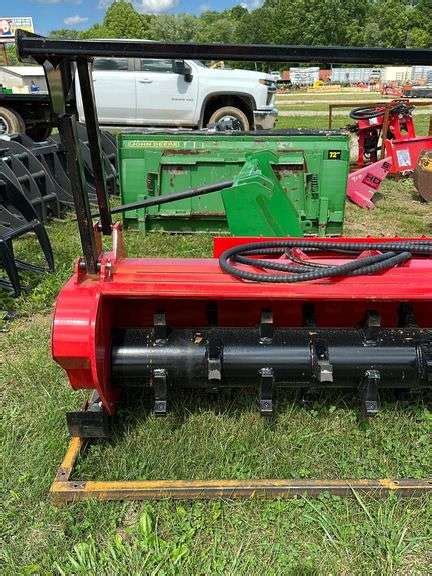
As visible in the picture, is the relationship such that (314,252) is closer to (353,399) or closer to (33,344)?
(353,399)

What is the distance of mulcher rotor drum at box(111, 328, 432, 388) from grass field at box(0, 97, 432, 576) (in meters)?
0.37

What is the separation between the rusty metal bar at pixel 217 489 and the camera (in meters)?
2.20

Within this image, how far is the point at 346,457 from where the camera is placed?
247 cm

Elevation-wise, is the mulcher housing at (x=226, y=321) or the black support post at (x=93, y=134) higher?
the black support post at (x=93, y=134)

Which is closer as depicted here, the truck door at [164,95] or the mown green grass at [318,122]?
the truck door at [164,95]

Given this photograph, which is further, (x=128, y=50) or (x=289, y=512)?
(x=289, y=512)

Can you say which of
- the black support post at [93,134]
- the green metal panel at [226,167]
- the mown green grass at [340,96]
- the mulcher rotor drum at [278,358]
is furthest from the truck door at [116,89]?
the mown green grass at [340,96]

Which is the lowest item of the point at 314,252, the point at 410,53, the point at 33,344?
the point at 33,344

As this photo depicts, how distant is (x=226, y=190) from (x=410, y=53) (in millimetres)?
1441

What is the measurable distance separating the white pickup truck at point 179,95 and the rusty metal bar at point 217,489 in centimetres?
876

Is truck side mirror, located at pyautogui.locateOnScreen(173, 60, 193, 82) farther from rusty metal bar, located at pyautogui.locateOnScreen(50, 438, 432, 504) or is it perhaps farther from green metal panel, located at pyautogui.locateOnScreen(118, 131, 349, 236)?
rusty metal bar, located at pyautogui.locateOnScreen(50, 438, 432, 504)

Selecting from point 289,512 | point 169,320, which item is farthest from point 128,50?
point 289,512

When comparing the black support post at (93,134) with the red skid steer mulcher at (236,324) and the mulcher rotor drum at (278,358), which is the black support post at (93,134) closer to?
the red skid steer mulcher at (236,324)

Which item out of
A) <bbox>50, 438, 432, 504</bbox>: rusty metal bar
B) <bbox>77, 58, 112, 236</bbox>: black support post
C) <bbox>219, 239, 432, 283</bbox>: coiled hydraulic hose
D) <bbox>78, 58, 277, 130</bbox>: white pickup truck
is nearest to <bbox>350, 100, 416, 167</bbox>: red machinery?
<bbox>78, 58, 277, 130</bbox>: white pickup truck
